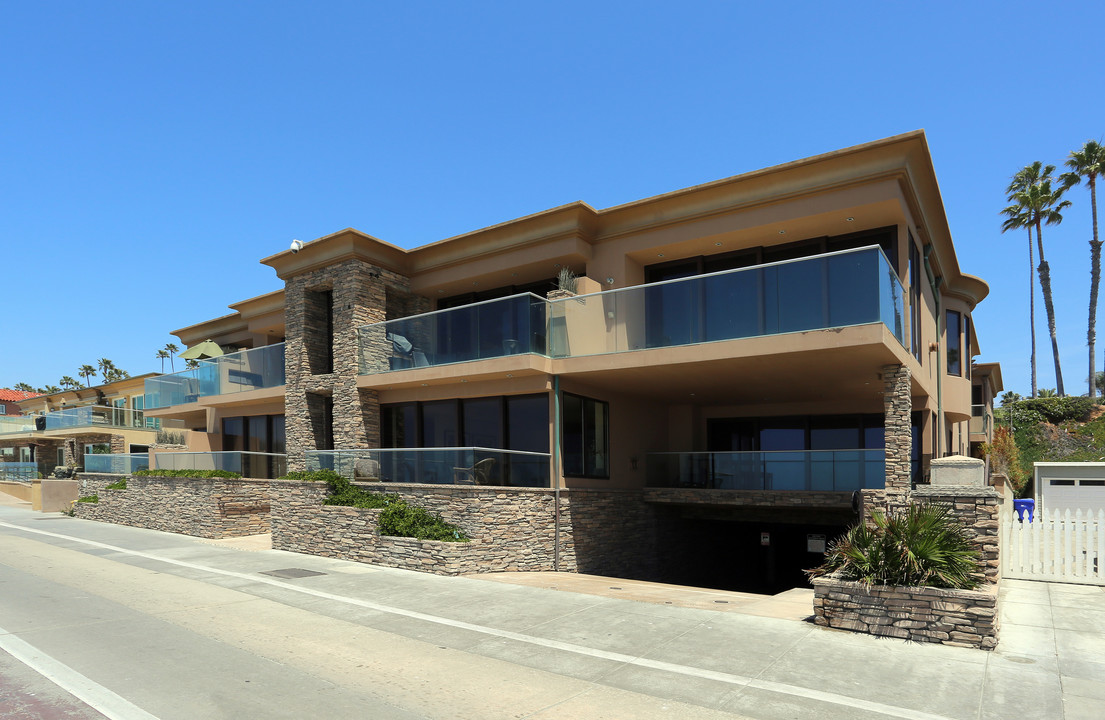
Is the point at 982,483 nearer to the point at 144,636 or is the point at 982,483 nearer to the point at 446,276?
the point at 144,636

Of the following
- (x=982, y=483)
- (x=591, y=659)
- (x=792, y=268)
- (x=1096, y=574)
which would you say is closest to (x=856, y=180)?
(x=792, y=268)

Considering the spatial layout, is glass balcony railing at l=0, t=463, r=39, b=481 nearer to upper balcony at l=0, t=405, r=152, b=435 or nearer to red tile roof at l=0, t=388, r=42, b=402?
upper balcony at l=0, t=405, r=152, b=435

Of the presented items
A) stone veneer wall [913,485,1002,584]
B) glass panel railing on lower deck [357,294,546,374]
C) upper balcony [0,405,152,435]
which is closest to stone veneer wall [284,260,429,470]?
glass panel railing on lower deck [357,294,546,374]

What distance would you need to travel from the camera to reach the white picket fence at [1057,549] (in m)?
11.6

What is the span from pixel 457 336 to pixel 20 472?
121 feet

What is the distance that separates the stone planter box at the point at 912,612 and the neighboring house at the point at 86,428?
31297 millimetres

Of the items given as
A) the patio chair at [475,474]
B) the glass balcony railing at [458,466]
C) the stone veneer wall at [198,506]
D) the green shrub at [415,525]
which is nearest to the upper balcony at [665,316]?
the glass balcony railing at [458,466]

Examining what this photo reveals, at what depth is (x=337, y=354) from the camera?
20547 mm

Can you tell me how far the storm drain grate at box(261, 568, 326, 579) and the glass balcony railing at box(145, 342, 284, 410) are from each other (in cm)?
928

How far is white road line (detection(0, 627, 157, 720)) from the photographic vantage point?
6.30 meters

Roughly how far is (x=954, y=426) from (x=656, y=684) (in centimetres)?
2134

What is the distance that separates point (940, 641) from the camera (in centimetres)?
852

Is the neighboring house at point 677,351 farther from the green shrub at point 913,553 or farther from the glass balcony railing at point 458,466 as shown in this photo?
the green shrub at point 913,553

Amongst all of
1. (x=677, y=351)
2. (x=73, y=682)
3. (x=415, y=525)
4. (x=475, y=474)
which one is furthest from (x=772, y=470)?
(x=73, y=682)
